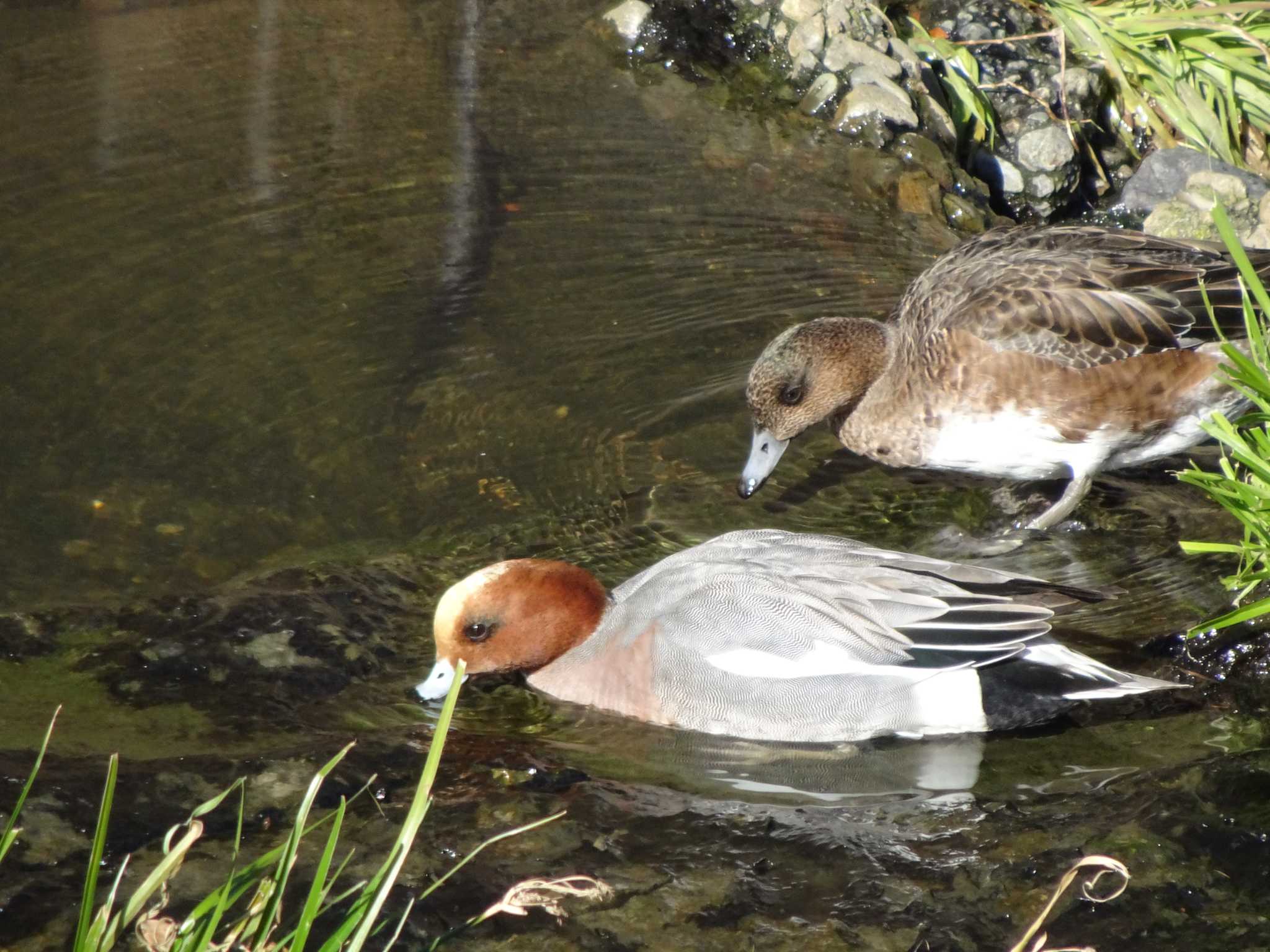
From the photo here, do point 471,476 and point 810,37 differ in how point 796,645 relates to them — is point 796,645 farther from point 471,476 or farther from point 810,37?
point 810,37

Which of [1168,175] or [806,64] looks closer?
[1168,175]

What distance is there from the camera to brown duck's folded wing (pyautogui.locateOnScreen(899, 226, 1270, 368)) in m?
4.07

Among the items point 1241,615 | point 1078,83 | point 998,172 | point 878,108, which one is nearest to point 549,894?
point 1241,615

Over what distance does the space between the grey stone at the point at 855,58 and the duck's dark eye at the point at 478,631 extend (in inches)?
162

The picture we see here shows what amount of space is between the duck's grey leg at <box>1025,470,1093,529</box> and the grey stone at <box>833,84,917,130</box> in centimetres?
257

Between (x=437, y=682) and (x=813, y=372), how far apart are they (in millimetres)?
1700

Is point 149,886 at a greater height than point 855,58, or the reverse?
point 855,58

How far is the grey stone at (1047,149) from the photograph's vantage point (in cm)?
654

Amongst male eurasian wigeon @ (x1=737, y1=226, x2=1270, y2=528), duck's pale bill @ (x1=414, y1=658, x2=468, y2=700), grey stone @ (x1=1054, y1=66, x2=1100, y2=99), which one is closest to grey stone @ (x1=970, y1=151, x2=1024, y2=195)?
grey stone @ (x1=1054, y1=66, x2=1100, y2=99)

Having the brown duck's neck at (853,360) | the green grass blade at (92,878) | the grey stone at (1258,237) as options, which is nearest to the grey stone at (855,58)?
the grey stone at (1258,237)

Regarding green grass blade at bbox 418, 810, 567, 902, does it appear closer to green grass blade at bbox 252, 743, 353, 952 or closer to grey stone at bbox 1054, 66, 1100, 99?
green grass blade at bbox 252, 743, 353, 952

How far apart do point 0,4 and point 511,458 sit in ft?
13.8

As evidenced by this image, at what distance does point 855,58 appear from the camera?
21.2 feet

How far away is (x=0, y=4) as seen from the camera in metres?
6.58
